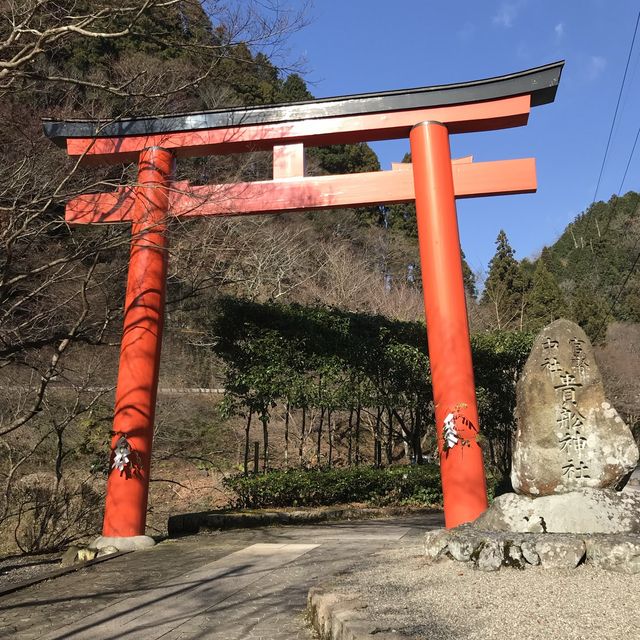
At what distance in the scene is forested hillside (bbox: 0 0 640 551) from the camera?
555 cm

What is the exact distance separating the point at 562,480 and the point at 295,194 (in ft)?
14.7

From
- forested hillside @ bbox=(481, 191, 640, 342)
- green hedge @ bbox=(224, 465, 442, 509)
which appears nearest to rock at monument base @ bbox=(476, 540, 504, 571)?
green hedge @ bbox=(224, 465, 442, 509)

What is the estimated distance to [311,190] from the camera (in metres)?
6.96

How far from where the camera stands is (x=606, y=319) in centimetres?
2564

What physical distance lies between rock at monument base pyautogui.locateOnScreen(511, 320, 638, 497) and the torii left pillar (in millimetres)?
4071

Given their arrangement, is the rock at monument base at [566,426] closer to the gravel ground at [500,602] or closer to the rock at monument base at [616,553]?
the rock at monument base at [616,553]

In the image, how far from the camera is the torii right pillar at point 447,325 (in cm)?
595

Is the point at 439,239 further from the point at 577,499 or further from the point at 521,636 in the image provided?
the point at 521,636

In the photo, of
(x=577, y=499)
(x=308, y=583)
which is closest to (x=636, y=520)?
(x=577, y=499)

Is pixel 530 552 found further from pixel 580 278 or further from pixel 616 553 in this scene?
pixel 580 278

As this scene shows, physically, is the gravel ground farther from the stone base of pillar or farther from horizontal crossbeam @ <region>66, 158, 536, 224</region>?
horizontal crossbeam @ <region>66, 158, 536, 224</region>

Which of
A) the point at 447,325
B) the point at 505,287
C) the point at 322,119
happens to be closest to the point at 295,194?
the point at 322,119

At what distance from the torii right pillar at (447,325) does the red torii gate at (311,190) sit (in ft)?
0.04

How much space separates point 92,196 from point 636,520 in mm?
6853
